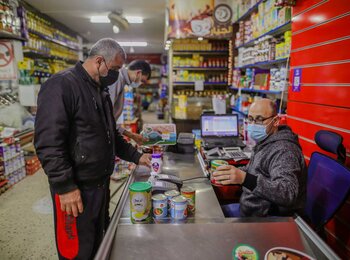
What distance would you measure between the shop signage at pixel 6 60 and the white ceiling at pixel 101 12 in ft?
8.86

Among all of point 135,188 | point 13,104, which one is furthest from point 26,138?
point 135,188

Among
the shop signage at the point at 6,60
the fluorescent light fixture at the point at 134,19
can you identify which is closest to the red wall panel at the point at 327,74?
the shop signage at the point at 6,60

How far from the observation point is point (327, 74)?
2.55 m

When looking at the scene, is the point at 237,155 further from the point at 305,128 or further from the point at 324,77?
the point at 324,77

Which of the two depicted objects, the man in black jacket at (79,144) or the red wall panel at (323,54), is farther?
the red wall panel at (323,54)

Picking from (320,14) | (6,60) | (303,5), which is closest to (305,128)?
(320,14)

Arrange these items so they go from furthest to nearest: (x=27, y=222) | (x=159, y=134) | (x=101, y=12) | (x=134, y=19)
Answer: (x=134, y=19)
(x=101, y=12)
(x=27, y=222)
(x=159, y=134)

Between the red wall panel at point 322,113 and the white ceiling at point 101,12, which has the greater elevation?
the white ceiling at point 101,12

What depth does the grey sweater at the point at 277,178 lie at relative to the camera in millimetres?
1629

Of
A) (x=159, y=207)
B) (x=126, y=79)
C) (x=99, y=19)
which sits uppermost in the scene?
(x=99, y=19)

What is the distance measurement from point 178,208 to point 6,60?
16.0 feet

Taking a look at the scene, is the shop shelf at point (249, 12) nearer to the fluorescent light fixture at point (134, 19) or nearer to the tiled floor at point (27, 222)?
the tiled floor at point (27, 222)

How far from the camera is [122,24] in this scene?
27.2 feet

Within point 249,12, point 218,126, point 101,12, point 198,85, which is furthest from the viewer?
point 101,12
